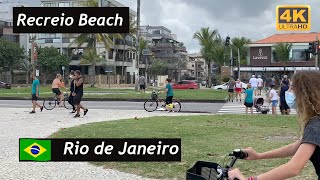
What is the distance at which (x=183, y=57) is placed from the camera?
135 meters

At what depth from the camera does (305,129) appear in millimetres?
2957

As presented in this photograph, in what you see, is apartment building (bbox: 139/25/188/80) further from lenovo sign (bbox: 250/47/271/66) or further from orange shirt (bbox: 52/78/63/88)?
orange shirt (bbox: 52/78/63/88)

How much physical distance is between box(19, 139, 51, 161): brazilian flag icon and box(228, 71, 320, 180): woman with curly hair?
548cm

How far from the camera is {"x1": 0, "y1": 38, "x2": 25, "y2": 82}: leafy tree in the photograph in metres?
67.1

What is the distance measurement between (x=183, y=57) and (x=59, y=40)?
63219mm

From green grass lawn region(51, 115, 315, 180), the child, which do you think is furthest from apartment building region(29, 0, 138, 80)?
green grass lawn region(51, 115, 315, 180)

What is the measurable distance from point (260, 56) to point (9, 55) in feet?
122

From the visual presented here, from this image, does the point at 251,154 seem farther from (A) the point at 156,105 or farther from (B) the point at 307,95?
(A) the point at 156,105

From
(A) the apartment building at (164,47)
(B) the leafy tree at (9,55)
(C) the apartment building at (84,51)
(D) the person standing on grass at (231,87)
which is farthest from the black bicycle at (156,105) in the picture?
(A) the apartment building at (164,47)

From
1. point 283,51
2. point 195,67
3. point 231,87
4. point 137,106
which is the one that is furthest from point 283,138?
point 195,67

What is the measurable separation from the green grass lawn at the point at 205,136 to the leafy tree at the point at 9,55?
5722cm

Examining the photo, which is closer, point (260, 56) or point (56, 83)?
point (56, 83)

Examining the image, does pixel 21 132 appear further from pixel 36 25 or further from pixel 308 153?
pixel 308 153

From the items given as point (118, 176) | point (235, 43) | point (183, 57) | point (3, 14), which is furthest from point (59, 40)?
point (118, 176)
